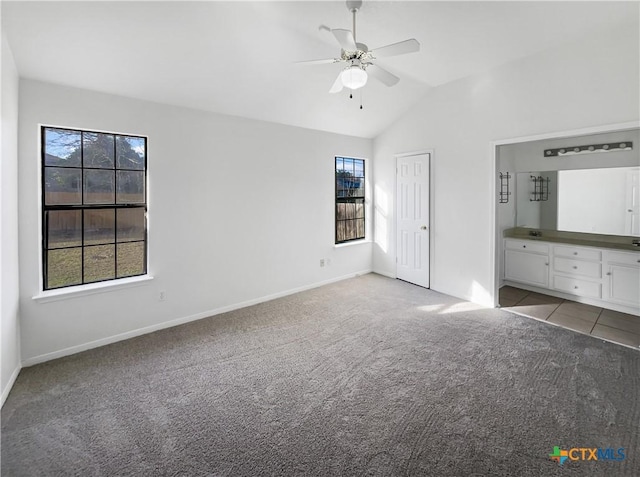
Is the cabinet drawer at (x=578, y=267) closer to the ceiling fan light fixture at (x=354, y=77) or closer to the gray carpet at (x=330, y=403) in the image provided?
the gray carpet at (x=330, y=403)

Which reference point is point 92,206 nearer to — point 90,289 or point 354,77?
point 90,289

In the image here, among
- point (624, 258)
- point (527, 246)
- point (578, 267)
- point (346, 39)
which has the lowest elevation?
Answer: point (578, 267)

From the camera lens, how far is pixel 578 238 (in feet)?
14.9

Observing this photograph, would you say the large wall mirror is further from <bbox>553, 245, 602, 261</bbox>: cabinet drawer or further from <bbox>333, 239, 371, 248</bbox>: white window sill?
<bbox>333, 239, 371, 248</bbox>: white window sill

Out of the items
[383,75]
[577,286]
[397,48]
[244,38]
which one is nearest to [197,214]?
[244,38]

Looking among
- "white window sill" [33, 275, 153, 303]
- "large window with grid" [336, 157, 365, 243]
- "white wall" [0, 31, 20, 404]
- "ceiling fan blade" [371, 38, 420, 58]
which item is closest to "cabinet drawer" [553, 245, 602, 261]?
"large window with grid" [336, 157, 365, 243]

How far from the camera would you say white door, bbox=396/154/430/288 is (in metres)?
5.03

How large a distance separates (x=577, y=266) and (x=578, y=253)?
0.59ft

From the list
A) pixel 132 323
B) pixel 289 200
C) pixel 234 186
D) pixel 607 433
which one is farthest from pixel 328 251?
pixel 607 433

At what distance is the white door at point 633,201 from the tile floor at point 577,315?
3.68 ft

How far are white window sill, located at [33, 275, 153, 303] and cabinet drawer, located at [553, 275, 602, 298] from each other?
5387mm

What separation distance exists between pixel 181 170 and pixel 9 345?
2.20 metres

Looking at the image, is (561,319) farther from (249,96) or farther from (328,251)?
(249,96)

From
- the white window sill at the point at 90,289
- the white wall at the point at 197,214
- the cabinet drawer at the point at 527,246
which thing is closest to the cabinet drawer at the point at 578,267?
the cabinet drawer at the point at 527,246
